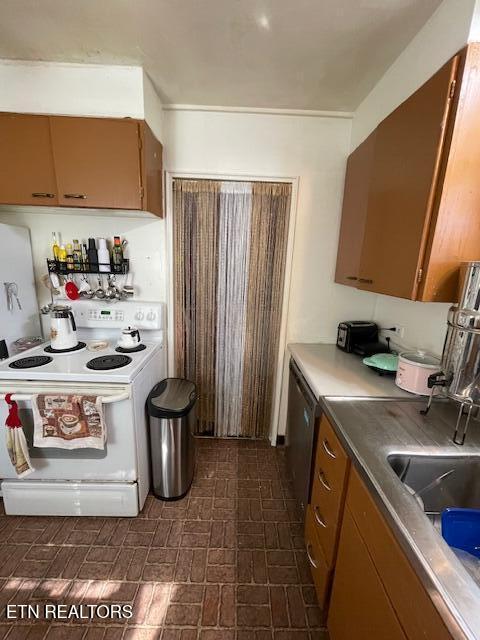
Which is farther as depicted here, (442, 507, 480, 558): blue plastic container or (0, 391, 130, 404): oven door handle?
(0, 391, 130, 404): oven door handle

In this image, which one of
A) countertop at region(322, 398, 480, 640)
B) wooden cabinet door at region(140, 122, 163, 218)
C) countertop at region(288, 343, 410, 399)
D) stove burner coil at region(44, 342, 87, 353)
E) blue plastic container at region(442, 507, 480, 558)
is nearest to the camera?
countertop at region(322, 398, 480, 640)

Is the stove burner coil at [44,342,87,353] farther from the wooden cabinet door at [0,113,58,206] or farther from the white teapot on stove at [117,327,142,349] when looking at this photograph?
the wooden cabinet door at [0,113,58,206]

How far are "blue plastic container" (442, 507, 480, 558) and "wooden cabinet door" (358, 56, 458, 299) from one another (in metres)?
0.72

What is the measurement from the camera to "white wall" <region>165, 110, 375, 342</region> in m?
1.84

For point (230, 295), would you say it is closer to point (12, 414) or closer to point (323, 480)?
point (323, 480)

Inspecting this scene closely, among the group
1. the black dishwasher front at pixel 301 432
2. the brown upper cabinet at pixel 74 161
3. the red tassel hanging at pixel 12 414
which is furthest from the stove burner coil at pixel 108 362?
the black dishwasher front at pixel 301 432

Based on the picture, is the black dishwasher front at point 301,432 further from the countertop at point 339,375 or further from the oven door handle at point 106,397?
the oven door handle at point 106,397

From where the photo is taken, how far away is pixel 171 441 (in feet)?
5.41

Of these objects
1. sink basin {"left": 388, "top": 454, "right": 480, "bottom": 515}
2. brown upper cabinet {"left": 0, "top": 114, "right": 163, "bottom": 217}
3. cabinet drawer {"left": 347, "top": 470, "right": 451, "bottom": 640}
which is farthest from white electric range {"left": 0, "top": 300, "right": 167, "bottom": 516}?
sink basin {"left": 388, "top": 454, "right": 480, "bottom": 515}

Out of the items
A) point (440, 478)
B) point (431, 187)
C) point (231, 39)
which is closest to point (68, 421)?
point (440, 478)

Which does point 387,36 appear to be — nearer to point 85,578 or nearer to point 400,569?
point 400,569

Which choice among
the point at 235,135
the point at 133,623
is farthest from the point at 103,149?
the point at 133,623

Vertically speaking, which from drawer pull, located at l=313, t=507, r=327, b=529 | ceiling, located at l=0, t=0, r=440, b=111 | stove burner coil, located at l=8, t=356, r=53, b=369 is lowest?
drawer pull, located at l=313, t=507, r=327, b=529

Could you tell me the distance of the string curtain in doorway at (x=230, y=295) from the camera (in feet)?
6.40
